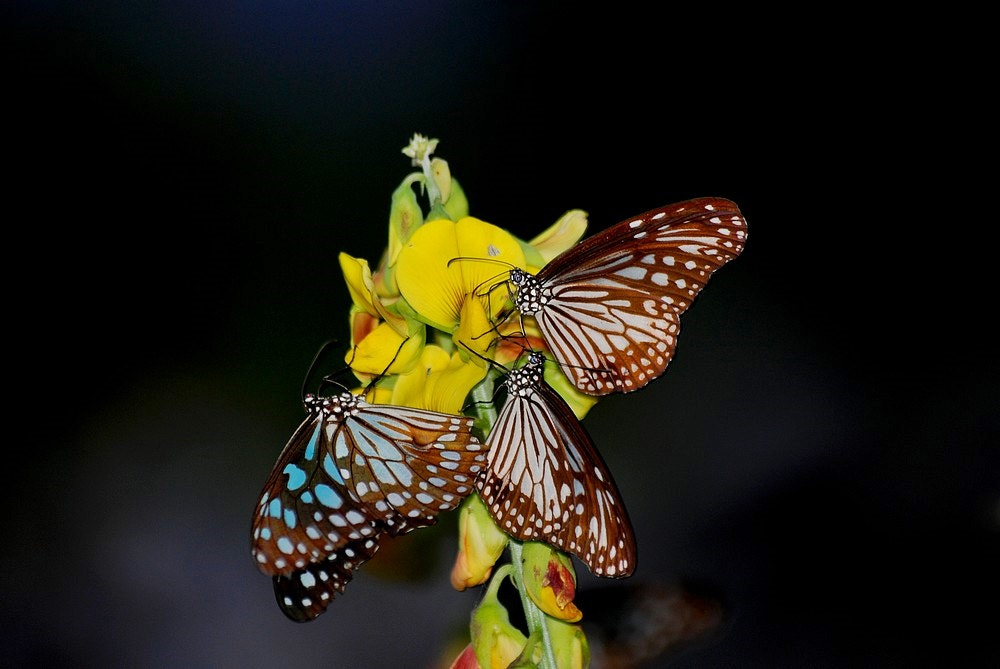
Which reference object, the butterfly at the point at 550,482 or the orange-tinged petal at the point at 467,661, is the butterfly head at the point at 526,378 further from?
the orange-tinged petal at the point at 467,661

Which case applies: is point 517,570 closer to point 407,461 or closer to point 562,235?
point 407,461

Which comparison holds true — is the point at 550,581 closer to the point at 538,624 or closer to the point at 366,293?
the point at 538,624

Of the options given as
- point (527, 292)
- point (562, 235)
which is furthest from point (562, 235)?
point (527, 292)

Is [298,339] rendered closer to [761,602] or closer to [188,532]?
[188,532]

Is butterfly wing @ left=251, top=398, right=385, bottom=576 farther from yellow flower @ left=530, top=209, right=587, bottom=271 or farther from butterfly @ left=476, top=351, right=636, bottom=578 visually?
yellow flower @ left=530, top=209, right=587, bottom=271

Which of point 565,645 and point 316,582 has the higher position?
point 316,582

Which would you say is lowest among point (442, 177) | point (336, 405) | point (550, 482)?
point (550, 482)
